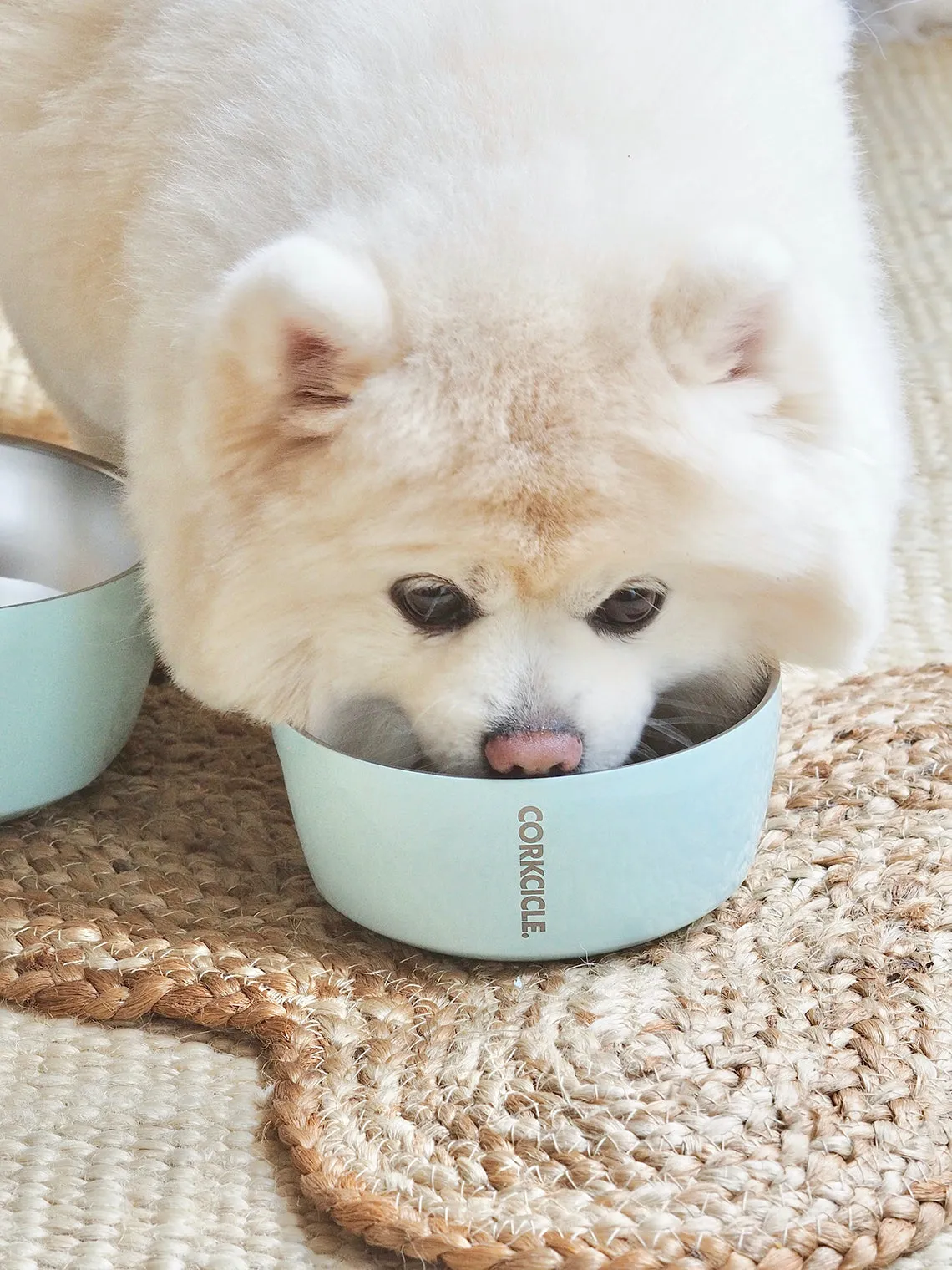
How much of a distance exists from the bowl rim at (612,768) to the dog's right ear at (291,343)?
0.37 meters

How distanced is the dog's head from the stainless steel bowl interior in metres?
0.60

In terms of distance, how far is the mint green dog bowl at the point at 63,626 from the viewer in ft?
6.22

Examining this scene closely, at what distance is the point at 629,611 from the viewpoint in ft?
5.23

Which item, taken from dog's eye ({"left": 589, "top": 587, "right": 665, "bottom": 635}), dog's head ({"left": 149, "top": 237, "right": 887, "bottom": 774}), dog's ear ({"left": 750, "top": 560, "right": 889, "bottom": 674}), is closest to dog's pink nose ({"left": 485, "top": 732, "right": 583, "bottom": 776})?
dog's head ({"left": 149, "top": 237, "right": 887, "bottom": 774})

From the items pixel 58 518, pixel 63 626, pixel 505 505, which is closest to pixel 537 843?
pixel 505 505

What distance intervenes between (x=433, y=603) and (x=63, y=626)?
61 cm

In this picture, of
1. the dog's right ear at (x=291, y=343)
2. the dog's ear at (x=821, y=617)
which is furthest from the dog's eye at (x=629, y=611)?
the dog's right ear at (x=291, y=343)

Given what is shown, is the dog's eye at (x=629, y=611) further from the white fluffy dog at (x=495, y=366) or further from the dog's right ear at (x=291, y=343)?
the dog's right ear at (x=291, y=343)

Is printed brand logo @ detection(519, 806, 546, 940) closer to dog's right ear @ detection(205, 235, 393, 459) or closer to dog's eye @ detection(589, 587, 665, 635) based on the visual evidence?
dog's eye @ detection(589, 587, 665, 635)

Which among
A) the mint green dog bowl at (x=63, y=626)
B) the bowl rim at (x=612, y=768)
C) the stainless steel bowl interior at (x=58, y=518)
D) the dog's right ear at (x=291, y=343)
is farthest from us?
the stainless steel bowl interior at (x=58, y=518)

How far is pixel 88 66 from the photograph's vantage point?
195 cm

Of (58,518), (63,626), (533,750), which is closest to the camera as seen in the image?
(533,750)

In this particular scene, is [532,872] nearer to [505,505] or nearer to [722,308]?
[505,505]

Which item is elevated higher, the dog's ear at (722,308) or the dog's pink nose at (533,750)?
the dog's ear at (722,308)
